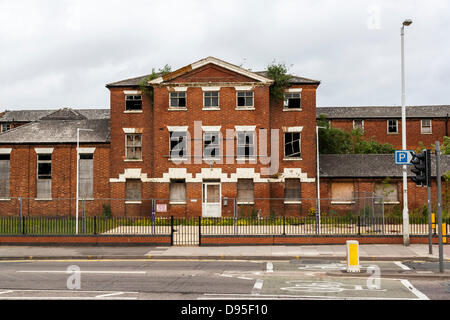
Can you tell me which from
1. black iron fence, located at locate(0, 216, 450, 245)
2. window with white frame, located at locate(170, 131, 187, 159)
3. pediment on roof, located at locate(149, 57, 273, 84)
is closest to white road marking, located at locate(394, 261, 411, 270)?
black iron fence, located at locate(0, 216, 450, 245)

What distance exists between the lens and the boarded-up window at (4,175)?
36.4 metres

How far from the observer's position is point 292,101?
3556 cm

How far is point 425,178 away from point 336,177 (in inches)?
693

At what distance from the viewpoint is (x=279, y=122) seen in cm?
3534

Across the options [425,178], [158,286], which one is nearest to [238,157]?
[425,178]

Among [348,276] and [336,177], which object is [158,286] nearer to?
[348,276]

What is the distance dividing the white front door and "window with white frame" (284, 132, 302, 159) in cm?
563

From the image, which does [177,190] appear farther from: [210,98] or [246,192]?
[210,98]

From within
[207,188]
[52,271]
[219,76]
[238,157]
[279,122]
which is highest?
[219,76]

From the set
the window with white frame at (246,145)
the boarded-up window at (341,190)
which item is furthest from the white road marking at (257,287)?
the boarded-up window at (341,190)

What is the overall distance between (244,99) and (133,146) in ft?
29.5

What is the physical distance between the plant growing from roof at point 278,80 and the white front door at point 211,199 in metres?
7.79
